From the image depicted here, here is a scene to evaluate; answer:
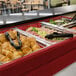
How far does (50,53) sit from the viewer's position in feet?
5.18

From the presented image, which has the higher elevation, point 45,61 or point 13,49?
point 13,49

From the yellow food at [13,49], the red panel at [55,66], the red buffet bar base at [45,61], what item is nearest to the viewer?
the red buffet bar base at [45,61]

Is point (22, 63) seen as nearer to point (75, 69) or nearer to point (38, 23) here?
point (75, 69)

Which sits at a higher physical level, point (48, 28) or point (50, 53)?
point (48, 28)

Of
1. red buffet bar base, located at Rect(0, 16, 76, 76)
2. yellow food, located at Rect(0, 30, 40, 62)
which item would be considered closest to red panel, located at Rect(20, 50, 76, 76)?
red buffet bar base, located at Rect(0, 16, 76, 76)

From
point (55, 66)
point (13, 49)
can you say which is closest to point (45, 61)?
point (55, 66)

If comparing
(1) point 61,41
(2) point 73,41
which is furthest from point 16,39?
(2) point 73,41

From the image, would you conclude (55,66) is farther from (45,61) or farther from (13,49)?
(13,49)

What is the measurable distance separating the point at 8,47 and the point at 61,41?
67cm

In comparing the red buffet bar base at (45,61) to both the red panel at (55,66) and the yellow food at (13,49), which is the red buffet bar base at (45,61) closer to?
the red panel at (55,66)

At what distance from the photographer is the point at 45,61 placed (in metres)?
1.57

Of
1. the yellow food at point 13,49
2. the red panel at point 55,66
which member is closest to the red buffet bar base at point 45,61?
the red panel at point 55,66

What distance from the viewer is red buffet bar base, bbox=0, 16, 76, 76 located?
1.28 meters

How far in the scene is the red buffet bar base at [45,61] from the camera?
128 cm
